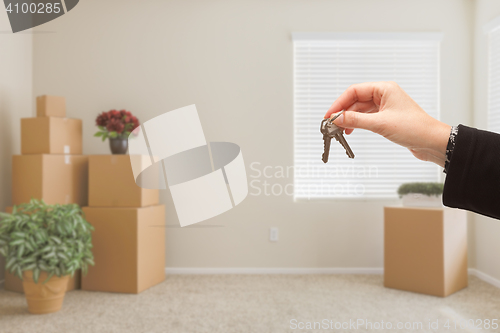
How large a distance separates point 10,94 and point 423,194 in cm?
319

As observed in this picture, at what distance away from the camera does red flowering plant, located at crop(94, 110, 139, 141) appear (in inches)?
103

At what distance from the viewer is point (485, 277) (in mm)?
2838

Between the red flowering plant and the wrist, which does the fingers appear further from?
the red flowering plant

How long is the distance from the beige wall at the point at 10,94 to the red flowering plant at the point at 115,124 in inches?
28.1

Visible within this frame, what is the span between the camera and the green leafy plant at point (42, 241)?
203 cm

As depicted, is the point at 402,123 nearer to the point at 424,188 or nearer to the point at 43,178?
the point at 424,188

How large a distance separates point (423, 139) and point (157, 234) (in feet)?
7.66

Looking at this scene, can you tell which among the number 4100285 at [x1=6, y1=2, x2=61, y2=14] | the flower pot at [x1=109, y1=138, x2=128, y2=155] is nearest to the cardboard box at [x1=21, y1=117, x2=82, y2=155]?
the flower pot at [x1=109, y1=138, x2=128, y2=155]

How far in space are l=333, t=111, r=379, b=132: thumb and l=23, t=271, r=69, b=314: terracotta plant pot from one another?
6.55 ft

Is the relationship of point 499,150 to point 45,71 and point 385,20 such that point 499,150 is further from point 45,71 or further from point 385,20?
point 45,71

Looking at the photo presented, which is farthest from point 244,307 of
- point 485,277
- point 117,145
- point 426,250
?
point 485,277

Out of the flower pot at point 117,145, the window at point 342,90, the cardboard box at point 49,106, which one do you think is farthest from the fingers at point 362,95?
the cardboard box at point 49,106

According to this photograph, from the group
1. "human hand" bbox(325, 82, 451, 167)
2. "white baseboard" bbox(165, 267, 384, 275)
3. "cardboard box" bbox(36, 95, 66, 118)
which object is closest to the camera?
"human hand" bbox(325, 82, 451, 167)

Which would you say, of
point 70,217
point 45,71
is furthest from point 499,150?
point 45,71
